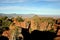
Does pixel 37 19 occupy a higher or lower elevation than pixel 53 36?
higher

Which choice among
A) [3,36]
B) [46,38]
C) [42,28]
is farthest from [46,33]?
[3,36]

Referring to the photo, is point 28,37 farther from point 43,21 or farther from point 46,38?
point 43,21

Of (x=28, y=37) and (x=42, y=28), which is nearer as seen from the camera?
(x=28, y=37)

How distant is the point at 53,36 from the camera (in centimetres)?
1042

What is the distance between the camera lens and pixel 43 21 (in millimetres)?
12891

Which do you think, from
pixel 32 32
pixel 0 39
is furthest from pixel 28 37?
pixel 0 39

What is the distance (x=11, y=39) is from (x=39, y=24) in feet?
9.64

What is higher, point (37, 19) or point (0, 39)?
point (37, 19)

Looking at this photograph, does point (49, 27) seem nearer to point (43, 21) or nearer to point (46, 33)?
point (43, 21)

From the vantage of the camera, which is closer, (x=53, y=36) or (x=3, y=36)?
(x=53, y=36)

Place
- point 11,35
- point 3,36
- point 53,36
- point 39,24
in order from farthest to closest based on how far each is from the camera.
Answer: point 39,24, point 3,36, point 11,35, point 53,36

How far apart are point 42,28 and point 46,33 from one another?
125 centimetres

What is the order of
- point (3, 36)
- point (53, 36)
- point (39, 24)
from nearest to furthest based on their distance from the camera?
point (53, 36)
point (3, 36)
point (39, 24)

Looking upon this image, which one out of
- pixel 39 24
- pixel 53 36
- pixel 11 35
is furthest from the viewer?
pixel 39 24
